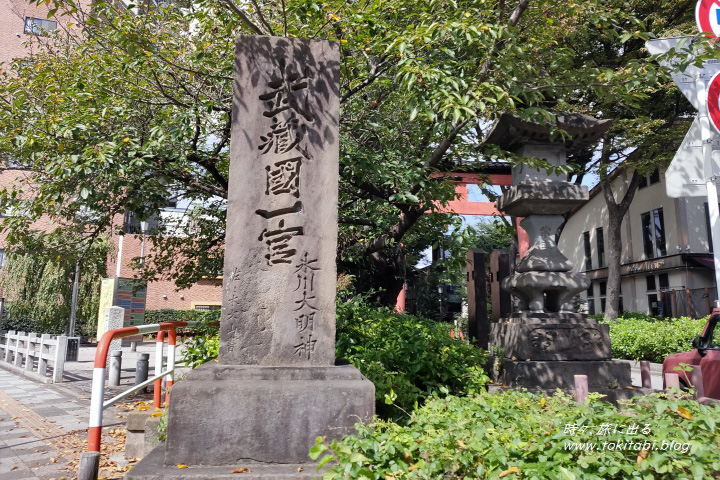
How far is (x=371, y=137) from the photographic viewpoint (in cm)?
900

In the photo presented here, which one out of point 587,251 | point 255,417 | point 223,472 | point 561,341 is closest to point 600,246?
point 587,251

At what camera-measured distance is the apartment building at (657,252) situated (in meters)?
21.9

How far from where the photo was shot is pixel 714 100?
12.6 feet

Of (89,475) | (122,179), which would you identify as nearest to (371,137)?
(122,179)

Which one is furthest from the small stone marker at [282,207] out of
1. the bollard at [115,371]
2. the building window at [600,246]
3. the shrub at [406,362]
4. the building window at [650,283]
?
the building window at [600,246]

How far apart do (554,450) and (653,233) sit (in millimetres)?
26711

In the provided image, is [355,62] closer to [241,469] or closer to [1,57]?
[241,469]

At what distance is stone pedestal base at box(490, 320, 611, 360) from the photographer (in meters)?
6.95

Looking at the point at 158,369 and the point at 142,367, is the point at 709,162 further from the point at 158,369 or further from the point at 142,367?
the point at 142,367

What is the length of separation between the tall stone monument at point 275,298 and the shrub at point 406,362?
1.08 m

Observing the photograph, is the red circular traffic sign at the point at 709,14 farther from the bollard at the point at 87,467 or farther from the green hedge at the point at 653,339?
the green hedge at the point at 653,339

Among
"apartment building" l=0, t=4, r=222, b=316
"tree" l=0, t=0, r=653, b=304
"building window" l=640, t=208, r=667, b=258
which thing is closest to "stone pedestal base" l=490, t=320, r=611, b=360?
"tree" l=0, t=0, r=653, b=304

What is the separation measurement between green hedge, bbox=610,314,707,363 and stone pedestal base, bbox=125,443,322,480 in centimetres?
1217

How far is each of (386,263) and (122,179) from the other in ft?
18.3
